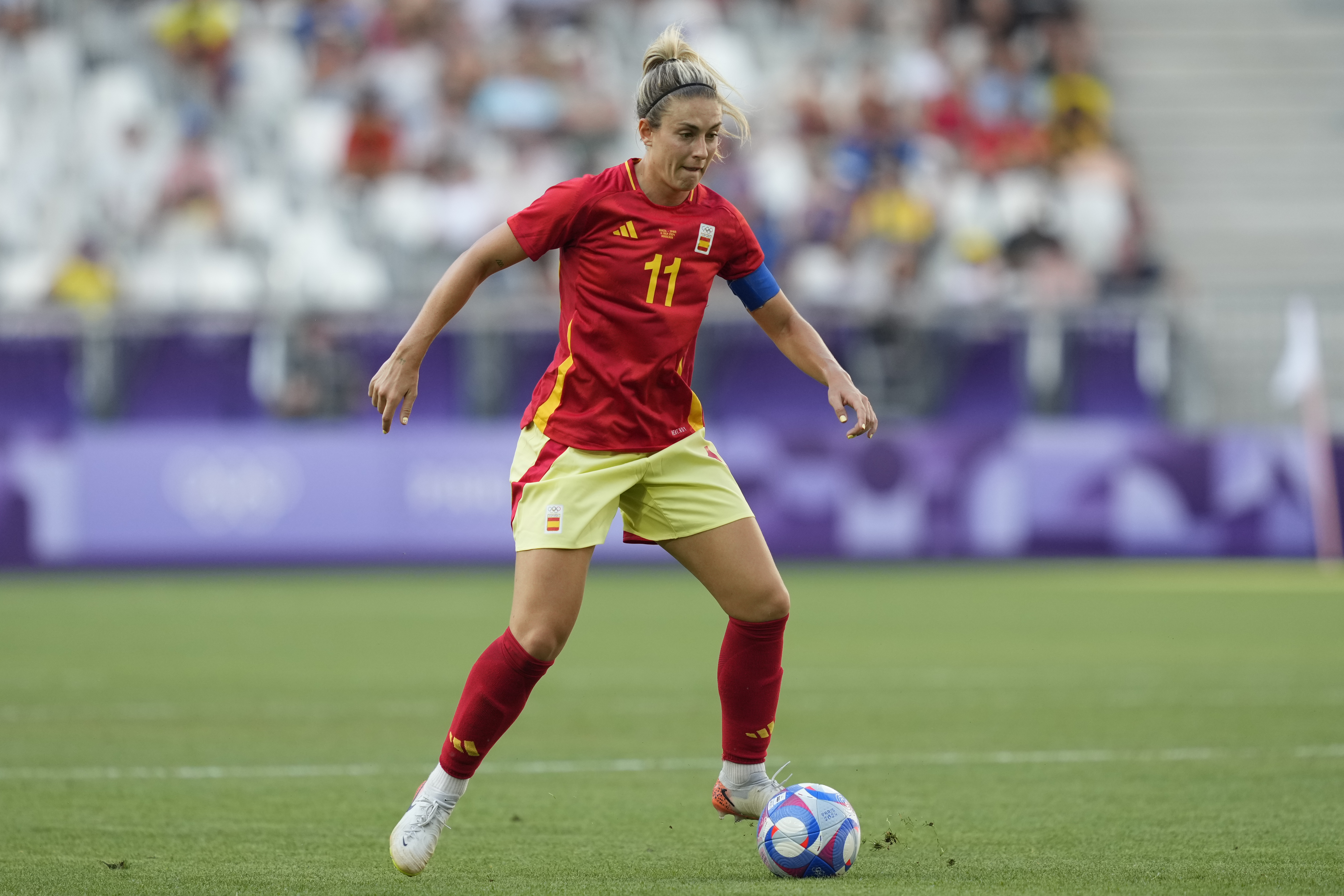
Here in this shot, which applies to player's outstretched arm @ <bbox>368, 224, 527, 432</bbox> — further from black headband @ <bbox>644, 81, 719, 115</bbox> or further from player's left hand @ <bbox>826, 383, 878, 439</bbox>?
player's left hand @ <bbox>826, 383, 878, 439</bbox>

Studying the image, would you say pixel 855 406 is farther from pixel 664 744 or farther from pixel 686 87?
pixel 664 744

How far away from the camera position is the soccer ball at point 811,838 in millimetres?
5098

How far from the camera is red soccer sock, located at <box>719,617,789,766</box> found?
220 inches

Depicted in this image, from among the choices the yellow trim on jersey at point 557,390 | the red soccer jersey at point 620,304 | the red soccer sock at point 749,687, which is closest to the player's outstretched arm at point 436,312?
the red soccer jersey at point 620,304

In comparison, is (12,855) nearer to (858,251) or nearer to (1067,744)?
(1067,744)

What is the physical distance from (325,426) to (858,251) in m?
5.56

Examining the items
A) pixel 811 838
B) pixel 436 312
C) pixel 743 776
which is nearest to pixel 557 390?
pixel 436 312

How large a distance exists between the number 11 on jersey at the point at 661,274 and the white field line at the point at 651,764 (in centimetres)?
230

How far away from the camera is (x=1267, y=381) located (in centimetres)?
1711

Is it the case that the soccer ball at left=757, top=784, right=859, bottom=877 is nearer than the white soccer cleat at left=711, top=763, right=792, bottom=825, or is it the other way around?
the soccer ball at left=757, top=784, right=859, bottom=877

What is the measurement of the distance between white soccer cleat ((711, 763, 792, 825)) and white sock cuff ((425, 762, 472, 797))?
2.59ft

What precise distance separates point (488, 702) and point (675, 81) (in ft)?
5.82

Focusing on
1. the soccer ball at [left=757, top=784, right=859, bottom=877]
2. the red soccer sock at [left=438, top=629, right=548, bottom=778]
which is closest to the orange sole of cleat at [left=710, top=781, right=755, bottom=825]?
the soccer ball at [left=757, top=784, right=859, bottom=877]

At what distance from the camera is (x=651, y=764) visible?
7.20 metres
